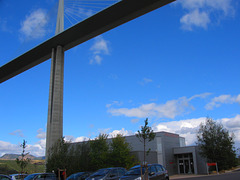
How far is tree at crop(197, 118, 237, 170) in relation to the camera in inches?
1398

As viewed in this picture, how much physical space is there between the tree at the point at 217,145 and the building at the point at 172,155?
6.67 ft

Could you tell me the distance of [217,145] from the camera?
3572cm

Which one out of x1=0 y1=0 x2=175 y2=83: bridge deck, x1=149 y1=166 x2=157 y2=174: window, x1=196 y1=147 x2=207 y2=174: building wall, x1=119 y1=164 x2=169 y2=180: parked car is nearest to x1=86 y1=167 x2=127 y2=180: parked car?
x1=119 y1=164 x2=169 y2=180: parked car

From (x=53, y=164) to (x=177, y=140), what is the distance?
26.9 m

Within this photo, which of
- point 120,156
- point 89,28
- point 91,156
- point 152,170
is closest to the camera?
point 152,170

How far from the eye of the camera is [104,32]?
34.9m

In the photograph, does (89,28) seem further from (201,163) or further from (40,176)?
(201,163)

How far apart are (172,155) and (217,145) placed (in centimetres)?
857

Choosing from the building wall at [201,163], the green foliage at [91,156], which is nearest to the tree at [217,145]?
the building wall at [201,163]

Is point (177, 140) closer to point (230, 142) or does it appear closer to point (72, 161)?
point (230, 142)

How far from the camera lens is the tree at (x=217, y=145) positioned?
35.5 meters

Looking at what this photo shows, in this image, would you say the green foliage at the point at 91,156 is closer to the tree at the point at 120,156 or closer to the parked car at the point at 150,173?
the tree at the point at 120,156

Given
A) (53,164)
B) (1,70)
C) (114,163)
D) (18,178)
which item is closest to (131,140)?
(114,163)

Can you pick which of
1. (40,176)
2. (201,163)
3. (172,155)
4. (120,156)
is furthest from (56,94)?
(201,163)
